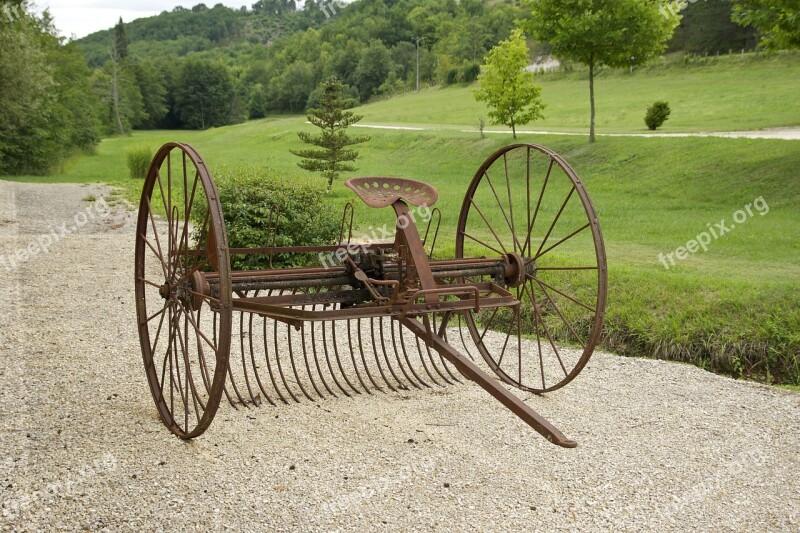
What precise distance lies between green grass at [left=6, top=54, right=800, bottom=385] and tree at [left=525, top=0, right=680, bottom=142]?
7.72ft

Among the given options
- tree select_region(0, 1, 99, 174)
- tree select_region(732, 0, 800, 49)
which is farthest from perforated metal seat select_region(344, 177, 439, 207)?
tree select_region(0, 1, 99, 174)

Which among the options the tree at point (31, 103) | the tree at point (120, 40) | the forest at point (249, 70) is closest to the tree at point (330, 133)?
the tree at point (31, 103)

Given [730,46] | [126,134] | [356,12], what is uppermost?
[356,12]

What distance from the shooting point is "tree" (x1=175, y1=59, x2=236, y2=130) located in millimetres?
59250

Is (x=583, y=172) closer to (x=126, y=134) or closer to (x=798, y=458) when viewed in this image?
(x=798, y=458)

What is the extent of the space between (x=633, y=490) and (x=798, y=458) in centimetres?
120

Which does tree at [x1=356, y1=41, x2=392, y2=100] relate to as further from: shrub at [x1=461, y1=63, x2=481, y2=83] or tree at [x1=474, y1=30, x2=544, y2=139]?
tree at [x1=474, y1=30, x2=544, y2=139]

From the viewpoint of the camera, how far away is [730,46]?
4509 cm

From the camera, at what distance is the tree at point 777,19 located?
1242cm

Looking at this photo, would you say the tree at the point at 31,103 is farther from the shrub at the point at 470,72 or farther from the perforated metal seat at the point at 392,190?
the shrub at the point at 470,72

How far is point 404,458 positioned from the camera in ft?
13.9

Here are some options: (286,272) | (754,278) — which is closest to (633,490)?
(286,272)

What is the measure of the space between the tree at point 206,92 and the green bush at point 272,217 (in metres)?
51.6

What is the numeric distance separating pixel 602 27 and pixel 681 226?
9.28m
